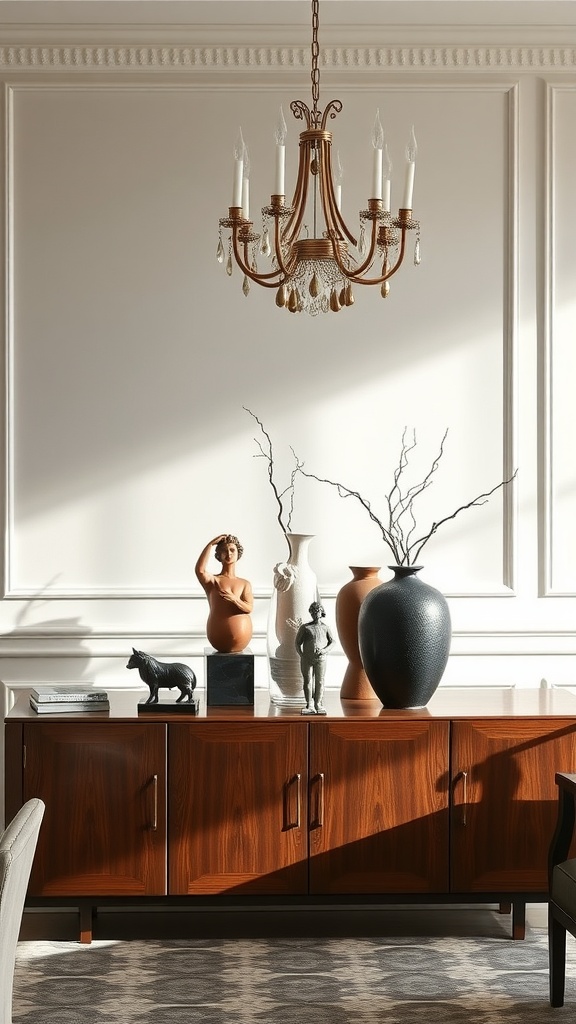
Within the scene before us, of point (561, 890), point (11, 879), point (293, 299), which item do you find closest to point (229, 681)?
point (561, 890)

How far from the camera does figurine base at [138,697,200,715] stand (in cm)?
323

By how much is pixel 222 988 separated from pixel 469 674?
1.45 meters

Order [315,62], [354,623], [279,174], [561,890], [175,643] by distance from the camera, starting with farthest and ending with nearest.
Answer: [175,643]
[354,623]
[561,890]
[315,62]
[279,174]

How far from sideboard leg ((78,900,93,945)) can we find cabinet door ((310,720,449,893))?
0.68 meters

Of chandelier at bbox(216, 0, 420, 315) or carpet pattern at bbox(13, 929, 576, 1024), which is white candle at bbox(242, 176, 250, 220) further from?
carpet pattern at bbox(13, 929, 576, 1024)

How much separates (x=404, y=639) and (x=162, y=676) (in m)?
0.74

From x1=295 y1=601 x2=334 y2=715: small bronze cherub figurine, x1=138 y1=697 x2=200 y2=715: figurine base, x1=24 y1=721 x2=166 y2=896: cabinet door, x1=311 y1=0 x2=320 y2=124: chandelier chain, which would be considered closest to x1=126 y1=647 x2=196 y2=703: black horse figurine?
x1=138 y1=697 x2=200 y2=715: figurine base

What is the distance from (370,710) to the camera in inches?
130

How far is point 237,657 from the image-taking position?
3336 mm

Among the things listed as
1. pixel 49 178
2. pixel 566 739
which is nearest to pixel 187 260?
pixel 49 178

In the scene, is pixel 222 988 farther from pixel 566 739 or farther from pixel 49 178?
pixel 49 178

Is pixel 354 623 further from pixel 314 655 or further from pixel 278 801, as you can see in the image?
pixel 278 801

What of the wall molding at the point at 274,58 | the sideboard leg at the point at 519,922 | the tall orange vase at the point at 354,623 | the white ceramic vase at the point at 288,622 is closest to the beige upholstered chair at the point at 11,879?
the white ceramic vase at the point at 288,622

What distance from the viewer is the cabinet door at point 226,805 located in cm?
321
